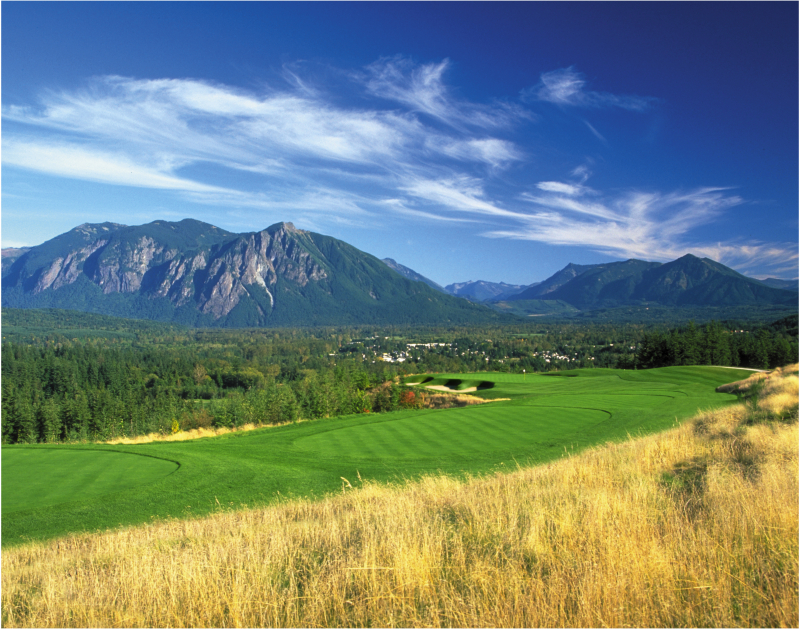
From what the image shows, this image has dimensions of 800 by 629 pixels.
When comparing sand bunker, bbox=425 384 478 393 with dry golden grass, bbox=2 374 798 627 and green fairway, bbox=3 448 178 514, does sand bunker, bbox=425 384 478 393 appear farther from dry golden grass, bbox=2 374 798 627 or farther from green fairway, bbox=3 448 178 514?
dry golden grass, bbox=2 374 798 627

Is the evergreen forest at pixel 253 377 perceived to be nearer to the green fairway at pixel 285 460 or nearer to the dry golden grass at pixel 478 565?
the green fairway at pixel 285 460

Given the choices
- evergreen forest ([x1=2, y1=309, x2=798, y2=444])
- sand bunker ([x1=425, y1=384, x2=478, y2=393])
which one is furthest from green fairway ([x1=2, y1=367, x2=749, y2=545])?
evergreen forest ([x1=2, y1=309, x2=798, y2=444])

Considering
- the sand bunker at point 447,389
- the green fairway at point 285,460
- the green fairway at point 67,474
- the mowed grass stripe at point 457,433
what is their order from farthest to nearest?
the sand bunker at point 447,389 → the mowed grass stripe at point 457,433 → the green fairway at point 67,474 → the green fairway at point 285,460

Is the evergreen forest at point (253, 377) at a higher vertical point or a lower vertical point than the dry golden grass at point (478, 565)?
lower

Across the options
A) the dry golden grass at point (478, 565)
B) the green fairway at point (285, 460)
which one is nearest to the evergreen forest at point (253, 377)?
the green fairway at point (285, 460)

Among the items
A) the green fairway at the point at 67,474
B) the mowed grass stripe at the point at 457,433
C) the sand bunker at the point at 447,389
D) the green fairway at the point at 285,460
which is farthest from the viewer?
the sand bunker at the point at 447,389

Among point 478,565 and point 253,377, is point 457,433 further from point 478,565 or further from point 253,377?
point 253,377

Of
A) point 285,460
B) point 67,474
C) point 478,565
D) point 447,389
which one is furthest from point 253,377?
point 478,565
